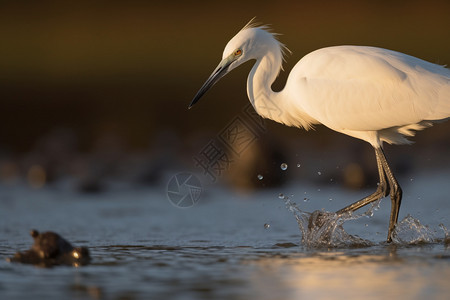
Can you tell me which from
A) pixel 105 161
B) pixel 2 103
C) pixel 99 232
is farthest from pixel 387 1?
pixel 99 232

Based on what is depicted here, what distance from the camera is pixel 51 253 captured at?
22.1ft

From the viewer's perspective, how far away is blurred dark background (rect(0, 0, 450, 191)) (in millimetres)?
12844

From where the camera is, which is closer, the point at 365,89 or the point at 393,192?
the point at 365,89

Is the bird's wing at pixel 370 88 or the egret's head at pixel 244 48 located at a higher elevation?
the egret's head at pixel 244 48

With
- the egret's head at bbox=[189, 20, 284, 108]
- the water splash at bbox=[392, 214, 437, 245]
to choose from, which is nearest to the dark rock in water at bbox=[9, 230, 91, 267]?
the egret's head at bbox=[189, 20, 284, 108]

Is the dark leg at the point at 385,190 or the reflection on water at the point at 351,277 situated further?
the dark leg at the point at 385,190

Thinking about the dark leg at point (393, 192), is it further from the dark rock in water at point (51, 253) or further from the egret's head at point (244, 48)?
the dark rock in water at point (51, 253)

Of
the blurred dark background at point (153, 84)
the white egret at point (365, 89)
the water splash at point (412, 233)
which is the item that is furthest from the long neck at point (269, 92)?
the blurred dark background at point (153, 84)

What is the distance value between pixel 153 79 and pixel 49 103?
9.63 ft

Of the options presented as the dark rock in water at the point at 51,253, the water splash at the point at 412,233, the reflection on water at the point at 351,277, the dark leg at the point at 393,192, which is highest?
the dark leg at the point at 393,192

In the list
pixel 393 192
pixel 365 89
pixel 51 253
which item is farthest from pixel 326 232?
pixel 51 253

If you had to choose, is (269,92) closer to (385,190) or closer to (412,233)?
(385,190)

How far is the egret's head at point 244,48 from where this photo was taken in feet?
28.8

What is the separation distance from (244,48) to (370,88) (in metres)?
1.26
